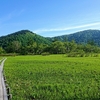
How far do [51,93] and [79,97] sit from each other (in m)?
1.92

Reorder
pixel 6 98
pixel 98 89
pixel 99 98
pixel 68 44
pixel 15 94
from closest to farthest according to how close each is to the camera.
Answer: pixel 6 98 → pixel 99 98 → pixel 15 94 → pixel 98 89 → pixel 68 44

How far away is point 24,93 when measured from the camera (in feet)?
40.3

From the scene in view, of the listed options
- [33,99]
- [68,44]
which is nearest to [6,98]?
[33,99]

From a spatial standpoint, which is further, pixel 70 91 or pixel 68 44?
pixel 68 44

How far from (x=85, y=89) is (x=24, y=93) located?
4.22 m

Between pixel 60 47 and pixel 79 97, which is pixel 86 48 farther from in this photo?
pixel 79 97

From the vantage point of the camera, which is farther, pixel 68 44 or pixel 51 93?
pixel 68 44

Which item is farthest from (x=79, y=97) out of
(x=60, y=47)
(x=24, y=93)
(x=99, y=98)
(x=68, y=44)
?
(x=68, y=44)

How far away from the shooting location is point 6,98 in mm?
10336

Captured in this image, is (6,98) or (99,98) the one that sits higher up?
(6,98)

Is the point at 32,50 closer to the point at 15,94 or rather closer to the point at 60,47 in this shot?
the point at 60,47

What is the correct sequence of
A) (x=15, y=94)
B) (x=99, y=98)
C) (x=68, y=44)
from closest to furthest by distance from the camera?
(x=99, y=98) → (x=15, y=94) → (x=68, y=44)

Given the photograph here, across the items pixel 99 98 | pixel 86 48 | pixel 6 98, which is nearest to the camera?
pixel 6 98

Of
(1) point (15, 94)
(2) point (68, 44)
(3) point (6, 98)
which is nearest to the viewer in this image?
(3) point (6, 98)
